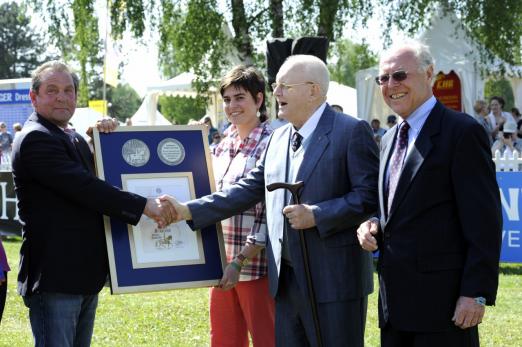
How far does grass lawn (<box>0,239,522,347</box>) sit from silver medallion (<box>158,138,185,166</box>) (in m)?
2.60

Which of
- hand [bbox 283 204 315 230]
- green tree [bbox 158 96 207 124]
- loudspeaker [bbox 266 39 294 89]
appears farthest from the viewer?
green tree [bbox 158 96 207 124]

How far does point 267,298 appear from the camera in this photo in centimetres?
477

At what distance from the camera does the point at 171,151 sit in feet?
15.9

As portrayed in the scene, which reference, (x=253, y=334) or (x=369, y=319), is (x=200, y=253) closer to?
(x=253, y=334)

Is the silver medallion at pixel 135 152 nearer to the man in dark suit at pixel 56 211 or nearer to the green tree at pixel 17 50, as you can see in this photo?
the man in dark suit at pixel 56 211

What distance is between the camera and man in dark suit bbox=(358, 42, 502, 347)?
343 cm

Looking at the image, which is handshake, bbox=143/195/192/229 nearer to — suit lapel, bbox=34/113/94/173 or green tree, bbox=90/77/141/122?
suit lapel, bbox=34/113/94/173

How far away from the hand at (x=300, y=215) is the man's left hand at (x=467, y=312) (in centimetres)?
86

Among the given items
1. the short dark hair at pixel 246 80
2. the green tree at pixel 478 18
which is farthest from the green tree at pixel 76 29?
the short dark hair at pixel 246 80

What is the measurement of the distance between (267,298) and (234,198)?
0.66 m

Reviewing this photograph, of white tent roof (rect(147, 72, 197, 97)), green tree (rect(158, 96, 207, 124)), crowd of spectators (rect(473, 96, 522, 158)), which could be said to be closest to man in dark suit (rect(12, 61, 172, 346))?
crowd of spectators (rect(473, 96, 522, 158))

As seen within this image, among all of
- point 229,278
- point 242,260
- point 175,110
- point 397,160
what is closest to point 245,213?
point 242,260

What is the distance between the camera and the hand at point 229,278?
4660 mm

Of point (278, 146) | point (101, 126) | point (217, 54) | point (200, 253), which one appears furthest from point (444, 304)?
point (217, 54)
